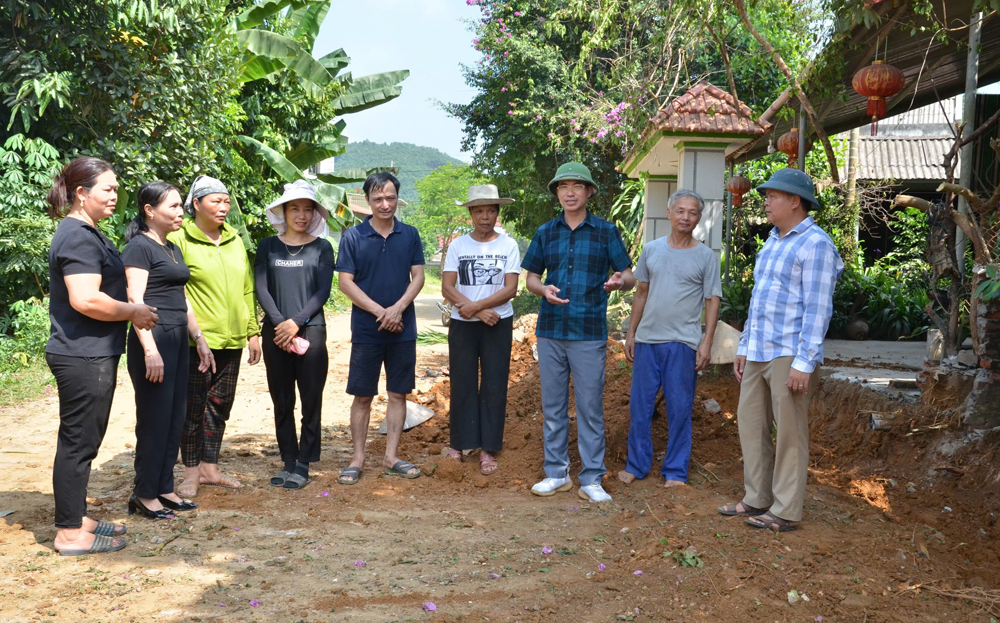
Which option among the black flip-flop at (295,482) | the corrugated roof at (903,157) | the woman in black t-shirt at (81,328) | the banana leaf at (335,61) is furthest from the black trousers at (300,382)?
the corrugated roof at (903,157)

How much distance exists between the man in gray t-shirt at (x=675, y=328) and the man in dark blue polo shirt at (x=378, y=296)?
1494mm

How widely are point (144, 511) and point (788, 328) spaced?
11.7 feet

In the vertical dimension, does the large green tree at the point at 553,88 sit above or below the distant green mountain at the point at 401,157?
below

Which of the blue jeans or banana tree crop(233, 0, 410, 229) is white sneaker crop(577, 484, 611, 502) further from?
banana tree crop(233, 0, 410, 229)

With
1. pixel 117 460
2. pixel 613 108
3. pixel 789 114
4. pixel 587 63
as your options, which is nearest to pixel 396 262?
pixel 117 460

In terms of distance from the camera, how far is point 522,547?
165 inches

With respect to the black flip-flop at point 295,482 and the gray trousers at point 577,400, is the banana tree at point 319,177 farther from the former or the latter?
the gray trousers at point 577,400

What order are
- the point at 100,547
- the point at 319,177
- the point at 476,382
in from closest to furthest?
1. the point at 100,547
2. the point at 476,382
3. the point at 319,177

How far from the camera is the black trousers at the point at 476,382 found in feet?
18.1

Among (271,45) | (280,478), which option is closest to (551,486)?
(280,478)

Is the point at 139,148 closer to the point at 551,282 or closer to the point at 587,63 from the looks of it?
the point at 551,282

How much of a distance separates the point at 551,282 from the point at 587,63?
13.7m

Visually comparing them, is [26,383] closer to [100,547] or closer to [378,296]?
[378,296]

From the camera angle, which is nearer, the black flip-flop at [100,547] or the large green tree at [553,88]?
the black flip-flop at [100,547]
